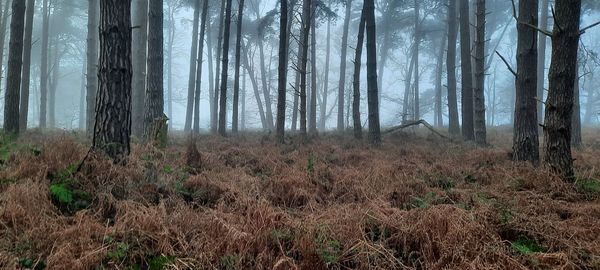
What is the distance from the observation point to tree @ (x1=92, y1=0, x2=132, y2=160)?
4.75 metres

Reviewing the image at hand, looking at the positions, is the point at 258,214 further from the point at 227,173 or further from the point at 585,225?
the point at 585,225

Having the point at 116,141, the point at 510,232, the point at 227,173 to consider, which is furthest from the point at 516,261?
the point at 116,141

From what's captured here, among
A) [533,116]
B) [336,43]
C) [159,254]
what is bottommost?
[159,254]

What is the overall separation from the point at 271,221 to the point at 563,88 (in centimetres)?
419

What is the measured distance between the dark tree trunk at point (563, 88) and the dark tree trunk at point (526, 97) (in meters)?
1.83

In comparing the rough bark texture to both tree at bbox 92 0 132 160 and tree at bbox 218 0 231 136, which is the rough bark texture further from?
tree at bbox 92 0 132 160

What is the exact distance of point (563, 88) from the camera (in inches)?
175

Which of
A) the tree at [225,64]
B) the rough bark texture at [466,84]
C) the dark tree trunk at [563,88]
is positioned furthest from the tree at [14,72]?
the rough bark texture at [466,84]

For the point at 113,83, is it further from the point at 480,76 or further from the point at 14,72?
the point at 480,76

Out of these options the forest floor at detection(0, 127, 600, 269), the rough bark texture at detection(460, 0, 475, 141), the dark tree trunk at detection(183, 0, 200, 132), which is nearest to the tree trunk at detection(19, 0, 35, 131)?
the dark tree trunk at detection(183, 0, 200, 132)

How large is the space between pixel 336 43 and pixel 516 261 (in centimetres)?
4076

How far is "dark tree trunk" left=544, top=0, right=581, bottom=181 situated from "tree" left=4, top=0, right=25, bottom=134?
11603mm

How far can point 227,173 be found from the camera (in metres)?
5.25

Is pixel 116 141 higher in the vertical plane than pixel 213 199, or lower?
higher
